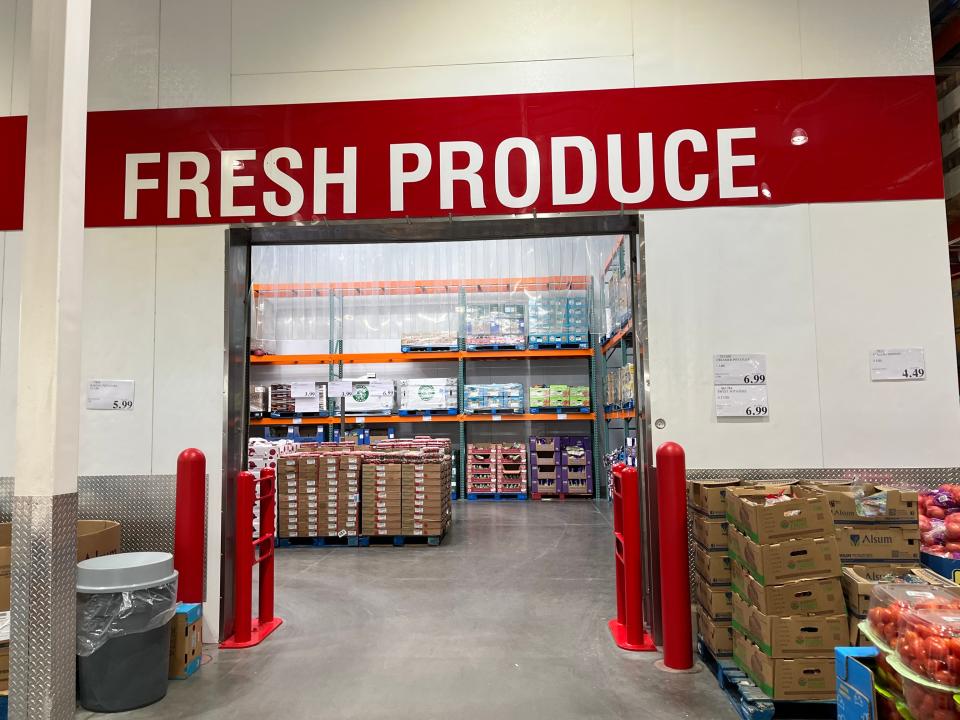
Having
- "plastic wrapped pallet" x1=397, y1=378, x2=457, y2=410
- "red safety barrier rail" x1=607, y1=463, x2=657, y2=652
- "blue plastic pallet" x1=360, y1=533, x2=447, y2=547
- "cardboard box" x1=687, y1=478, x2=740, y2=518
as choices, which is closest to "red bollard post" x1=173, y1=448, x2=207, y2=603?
"red safety barrier rail" x1=607, y1=463, x2=657, y2=652

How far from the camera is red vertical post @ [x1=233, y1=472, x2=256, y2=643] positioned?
164 inches

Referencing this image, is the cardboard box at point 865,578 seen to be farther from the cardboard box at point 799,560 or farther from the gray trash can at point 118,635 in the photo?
the gray trash can at point 118,635

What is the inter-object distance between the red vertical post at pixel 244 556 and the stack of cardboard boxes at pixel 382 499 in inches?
133

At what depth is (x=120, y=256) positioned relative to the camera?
4488 mm

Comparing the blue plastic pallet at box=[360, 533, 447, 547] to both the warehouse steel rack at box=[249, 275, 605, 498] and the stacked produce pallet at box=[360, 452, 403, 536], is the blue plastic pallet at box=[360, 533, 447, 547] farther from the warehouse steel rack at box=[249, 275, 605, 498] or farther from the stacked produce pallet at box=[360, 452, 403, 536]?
the warehouse steel rack at box=[249, 275, 605, 498]

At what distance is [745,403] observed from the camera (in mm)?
4129

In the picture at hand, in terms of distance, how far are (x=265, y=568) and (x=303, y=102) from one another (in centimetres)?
330

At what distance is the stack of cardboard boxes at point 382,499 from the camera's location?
25.1ft

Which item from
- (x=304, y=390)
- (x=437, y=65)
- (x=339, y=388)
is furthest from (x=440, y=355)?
(x=437, y=65)

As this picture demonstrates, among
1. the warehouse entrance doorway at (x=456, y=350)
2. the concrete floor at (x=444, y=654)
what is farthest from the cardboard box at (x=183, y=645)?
the warehouse entrance doorway at (x=456, y=350)

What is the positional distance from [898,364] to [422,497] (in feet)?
16.7

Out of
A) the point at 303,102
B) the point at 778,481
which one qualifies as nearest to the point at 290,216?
the point at 303,102

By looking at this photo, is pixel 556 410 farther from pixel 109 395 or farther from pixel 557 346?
pixel 109 395

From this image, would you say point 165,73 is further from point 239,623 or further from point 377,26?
point 239,623
